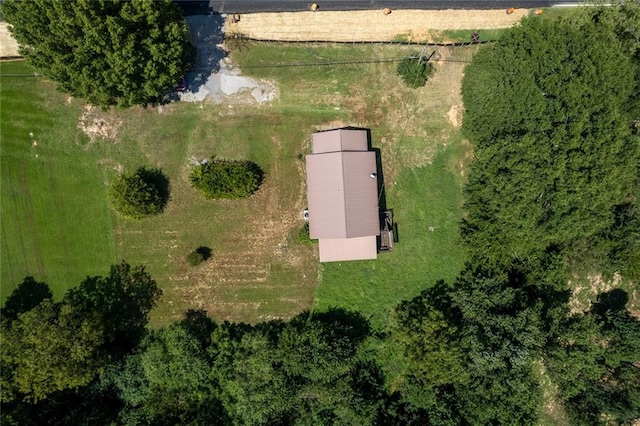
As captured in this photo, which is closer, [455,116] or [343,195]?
[343,195]

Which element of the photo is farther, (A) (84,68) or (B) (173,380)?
(B) (173,380)

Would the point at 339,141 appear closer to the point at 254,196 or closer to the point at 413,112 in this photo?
the point at 413,112

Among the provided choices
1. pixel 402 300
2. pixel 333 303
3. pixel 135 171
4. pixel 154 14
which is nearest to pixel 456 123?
pixel 402 300

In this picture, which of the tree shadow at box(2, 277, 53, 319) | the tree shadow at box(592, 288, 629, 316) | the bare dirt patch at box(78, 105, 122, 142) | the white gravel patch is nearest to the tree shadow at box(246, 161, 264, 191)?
the white gravel patch

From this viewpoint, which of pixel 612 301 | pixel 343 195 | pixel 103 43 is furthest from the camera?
pixel 612 301

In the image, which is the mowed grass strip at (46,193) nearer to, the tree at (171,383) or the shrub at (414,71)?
the tree at (171,383)

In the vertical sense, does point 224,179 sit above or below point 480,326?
above

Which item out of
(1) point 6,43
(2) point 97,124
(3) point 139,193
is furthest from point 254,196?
(1) point 6,43

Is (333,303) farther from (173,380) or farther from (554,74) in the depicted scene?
(554,74)
